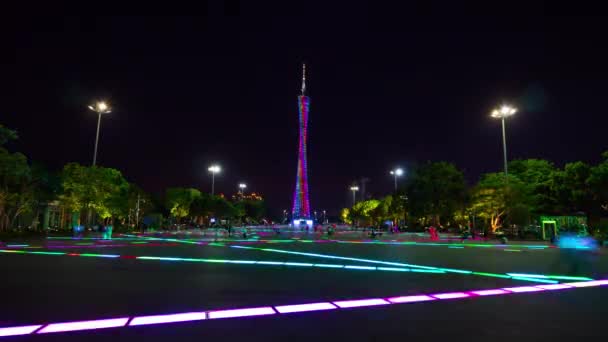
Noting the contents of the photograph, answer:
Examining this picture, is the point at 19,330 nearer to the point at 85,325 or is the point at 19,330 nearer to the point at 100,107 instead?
the point at 85,325

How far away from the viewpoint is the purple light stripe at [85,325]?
6.20 m

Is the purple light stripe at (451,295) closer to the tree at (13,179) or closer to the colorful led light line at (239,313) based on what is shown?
the colorful led light line at (239,313)

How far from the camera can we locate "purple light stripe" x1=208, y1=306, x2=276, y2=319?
710 cm

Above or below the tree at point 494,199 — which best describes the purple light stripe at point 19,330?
below

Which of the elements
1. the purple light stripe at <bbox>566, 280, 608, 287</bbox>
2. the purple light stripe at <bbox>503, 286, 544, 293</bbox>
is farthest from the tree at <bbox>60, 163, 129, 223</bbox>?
the purple light stripe at <bbox>566, 280, 608, 287</bbox>

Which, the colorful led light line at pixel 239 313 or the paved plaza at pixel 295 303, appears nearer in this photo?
the paved plaza at pixel 295 303

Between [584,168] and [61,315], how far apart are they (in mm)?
54217

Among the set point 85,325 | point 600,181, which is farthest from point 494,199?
point 85,325

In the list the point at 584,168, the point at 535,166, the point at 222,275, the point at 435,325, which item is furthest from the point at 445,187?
the point at 435,325

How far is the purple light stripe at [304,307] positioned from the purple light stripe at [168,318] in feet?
4.61

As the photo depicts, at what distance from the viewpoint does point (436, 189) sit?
2141 inches

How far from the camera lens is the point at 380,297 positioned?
29.2ft

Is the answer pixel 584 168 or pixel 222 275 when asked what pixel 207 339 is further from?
pixel 584 168

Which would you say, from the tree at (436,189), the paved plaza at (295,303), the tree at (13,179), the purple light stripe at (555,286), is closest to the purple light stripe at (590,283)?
the paved plaza at (295,303)
